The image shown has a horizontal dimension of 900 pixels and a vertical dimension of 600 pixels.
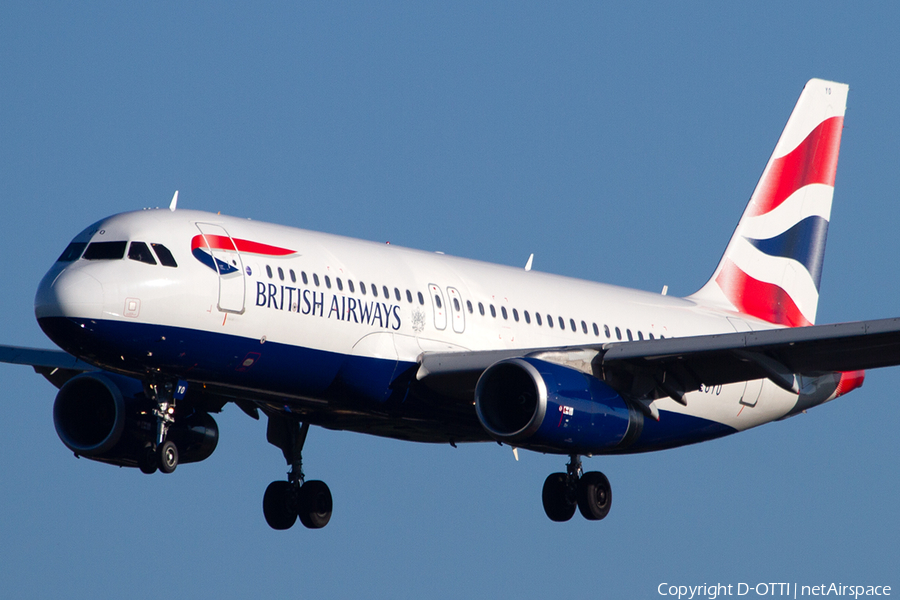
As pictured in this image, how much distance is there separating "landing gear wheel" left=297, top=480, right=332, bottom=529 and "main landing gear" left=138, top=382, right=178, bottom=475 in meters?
6.76

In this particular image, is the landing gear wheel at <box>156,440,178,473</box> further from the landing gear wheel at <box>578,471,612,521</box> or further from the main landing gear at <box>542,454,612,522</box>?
the landing gear wheel at <box>578,471,612,521</box>

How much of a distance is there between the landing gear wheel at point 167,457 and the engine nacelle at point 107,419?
3982 millimetres

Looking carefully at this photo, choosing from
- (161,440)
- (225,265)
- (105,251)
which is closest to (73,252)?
(105,251)

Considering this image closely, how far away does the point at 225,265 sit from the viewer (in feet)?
83.9

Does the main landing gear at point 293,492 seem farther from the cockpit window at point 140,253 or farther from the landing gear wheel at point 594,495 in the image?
the cockpit window at point 140,253

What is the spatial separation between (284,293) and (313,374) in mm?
1691

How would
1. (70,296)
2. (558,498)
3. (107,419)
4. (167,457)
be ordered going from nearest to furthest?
1. (70,296)
2. (167,457)
3. (107,419)
4. (558,498)

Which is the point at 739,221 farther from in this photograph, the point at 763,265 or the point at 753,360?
the point at 753,360

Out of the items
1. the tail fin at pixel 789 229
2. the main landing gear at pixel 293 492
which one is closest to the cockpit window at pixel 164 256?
the main landing gear at pixel 293 492

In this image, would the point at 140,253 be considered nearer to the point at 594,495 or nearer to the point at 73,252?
the point at 73,252

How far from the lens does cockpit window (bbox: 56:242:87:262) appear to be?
2512cm

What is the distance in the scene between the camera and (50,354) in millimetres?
32156

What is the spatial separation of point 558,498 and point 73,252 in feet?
41.6

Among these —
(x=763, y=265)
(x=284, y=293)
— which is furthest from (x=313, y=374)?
(x=763, y=265)
